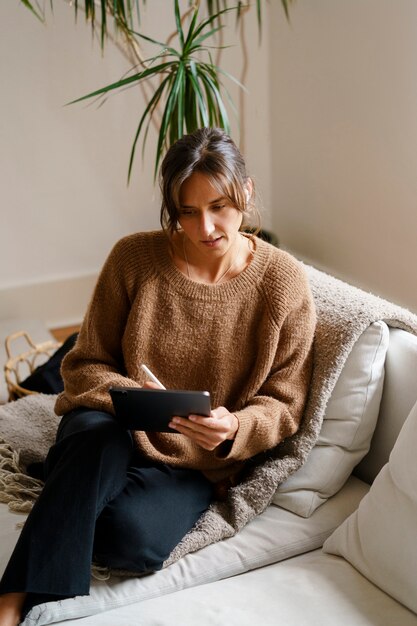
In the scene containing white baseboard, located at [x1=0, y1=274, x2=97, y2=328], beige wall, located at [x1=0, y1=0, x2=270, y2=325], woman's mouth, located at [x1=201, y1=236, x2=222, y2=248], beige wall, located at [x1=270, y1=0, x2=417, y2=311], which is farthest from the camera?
white baseboard, located at [x1=0, y1=274, x2=97, y2=328]

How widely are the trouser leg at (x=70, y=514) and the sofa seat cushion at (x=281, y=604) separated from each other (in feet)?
0.33

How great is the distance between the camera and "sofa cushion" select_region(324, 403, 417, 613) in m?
1.40

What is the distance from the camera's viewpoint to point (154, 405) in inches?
56.6

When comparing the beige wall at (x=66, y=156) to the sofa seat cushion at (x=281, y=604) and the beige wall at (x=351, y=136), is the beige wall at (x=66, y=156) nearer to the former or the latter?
the beige wall at (x=351, y=136)

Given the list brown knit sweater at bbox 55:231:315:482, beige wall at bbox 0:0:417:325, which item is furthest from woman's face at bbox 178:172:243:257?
beige wall at bbox 0:0:417:325

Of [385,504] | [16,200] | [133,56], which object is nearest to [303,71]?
[133,56]

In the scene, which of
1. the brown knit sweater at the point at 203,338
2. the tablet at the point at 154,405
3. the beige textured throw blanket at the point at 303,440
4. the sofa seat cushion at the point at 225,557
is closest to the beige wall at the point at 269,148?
the beige textured throw blanket at the point at 303,440

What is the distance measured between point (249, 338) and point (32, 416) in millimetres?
638

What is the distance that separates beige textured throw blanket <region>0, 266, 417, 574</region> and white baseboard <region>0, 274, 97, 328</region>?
1.60m

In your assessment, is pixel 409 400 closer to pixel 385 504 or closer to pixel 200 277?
pixel 385 504

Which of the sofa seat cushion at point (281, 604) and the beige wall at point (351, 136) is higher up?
the beige wall at point (351, 136)

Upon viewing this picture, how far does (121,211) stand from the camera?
335 centimetres

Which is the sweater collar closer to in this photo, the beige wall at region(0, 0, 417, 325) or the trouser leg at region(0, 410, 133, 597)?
the trouser leg at region(0, 410, 133, 597)

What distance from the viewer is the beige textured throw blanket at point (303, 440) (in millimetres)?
1625
